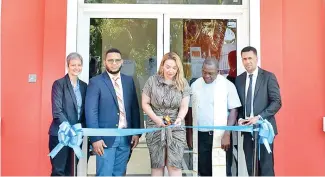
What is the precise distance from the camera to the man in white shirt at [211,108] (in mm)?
4363

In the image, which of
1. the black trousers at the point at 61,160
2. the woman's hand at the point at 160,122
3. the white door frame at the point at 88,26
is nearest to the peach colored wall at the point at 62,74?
the white door frame at the point at 88,26

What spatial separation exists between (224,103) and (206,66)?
1.50 ft

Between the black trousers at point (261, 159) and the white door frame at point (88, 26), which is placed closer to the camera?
the black trousers at point (261, 159)

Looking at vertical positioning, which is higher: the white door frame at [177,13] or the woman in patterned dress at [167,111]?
the white door frame at [177,13]

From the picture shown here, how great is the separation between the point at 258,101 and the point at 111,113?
61.5 inches

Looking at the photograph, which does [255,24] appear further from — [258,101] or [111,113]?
[111,113]

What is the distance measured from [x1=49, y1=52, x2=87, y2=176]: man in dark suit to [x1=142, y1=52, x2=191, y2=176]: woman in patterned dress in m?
0.70

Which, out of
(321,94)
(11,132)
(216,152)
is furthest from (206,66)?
(11,132)

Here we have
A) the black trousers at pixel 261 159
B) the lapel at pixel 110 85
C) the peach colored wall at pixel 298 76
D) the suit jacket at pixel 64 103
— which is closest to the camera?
the suit jacket at pixel 64 103

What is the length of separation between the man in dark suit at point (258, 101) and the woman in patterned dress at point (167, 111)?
0.70 meters

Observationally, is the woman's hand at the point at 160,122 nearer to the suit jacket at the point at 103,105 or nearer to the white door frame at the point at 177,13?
the suit jacket at the point at 103,105

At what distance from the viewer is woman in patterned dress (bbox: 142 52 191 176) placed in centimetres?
391

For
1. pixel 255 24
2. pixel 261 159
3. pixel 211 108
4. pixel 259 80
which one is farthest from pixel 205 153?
pixel 255 24

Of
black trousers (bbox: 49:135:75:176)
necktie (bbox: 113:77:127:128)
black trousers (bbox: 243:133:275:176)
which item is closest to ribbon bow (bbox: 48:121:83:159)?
black trousers (bbox: 49:135:75:176)
